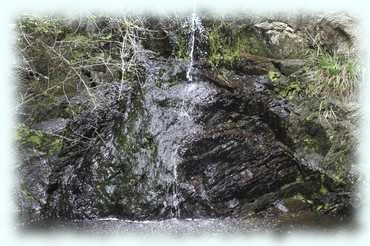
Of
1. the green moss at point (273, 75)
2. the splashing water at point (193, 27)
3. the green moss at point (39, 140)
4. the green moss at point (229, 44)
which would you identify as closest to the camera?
the green moss at point (39, 140)

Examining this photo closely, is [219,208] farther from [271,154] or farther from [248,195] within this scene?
[271,154]

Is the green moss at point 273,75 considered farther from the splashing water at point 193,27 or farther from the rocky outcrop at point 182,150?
the splashing water at point 193,27

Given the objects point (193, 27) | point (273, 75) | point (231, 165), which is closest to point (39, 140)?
point (231, 165)

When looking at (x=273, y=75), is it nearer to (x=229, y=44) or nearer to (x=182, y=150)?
(x=229, y=44)

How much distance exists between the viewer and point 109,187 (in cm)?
517

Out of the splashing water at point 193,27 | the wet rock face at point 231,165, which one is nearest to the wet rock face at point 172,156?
the wet rock face at point 231,165

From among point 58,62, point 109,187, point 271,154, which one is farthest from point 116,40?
point 271,154

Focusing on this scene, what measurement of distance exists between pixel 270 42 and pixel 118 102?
199cm

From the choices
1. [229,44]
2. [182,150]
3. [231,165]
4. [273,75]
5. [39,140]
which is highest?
[229,44]

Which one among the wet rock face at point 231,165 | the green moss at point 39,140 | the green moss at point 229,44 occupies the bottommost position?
the wet rock face at point 231,165

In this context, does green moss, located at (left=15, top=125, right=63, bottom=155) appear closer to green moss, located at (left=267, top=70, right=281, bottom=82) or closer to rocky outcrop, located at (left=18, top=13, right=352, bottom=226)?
rocky outcrop, located at (left=18, top=13, right=352, bottom=226)

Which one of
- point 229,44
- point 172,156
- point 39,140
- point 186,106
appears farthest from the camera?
point 229,44

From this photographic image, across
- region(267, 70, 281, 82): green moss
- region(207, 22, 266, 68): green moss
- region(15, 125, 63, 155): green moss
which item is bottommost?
region(15, 125, 63, 155): green moss

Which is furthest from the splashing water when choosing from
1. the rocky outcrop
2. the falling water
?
the rocky outcrop
